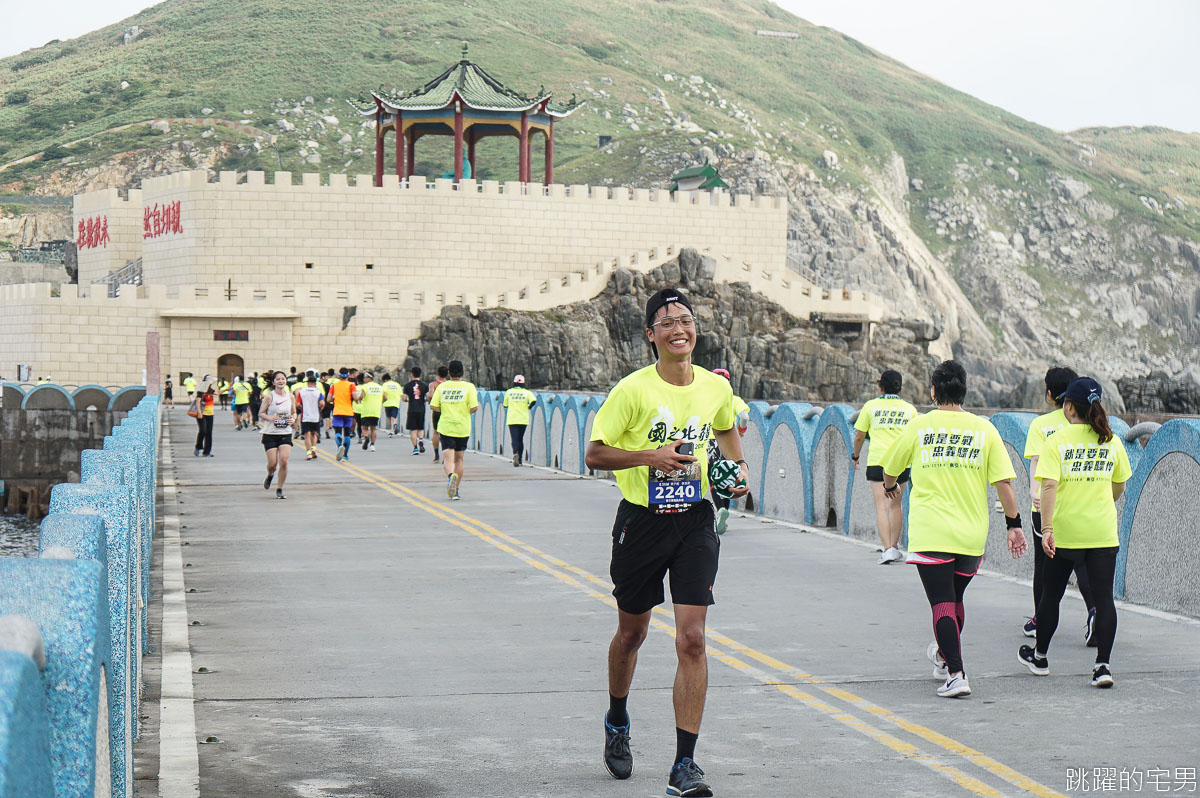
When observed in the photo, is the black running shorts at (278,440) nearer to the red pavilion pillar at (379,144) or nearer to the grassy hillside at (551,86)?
the red pavilion pillar at (379,144)

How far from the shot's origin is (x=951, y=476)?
26.2ft

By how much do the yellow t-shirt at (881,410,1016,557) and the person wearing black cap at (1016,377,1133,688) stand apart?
329 millimetres

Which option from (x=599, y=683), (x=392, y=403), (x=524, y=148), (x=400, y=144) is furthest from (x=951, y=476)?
(x=524, y=148)

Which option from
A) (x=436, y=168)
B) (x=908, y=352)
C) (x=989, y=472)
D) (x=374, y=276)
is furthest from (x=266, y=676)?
(x=436, y=168)

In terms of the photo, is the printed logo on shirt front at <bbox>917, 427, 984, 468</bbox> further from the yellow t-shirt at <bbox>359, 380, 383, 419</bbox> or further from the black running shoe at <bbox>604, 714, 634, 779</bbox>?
the yellow t-shirt at <bbox>359, 380, 383, 419</bbox>

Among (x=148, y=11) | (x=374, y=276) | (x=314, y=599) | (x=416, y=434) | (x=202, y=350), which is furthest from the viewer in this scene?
(x=148, y=11)

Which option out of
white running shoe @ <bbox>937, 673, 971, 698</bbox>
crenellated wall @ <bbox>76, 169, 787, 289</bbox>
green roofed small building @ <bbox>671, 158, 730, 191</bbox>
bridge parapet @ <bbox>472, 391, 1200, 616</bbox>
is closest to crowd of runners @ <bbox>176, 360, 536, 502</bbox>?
bridge parapet @ <bbox>472, 391, 1200, 616</bbox>

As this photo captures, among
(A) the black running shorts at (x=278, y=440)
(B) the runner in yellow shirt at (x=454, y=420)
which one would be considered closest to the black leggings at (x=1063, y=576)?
(B) the runner in yellow shirt at (x=454, y=420)

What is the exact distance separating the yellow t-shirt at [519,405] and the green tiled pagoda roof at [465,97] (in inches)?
1851

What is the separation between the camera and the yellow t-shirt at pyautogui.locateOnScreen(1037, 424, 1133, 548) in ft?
26.7

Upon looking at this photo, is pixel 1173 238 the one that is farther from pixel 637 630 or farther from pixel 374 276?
pixel 637 630

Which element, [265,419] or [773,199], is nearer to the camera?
[265,419]

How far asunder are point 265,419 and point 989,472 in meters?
13.3

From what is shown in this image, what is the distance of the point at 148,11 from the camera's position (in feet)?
595
